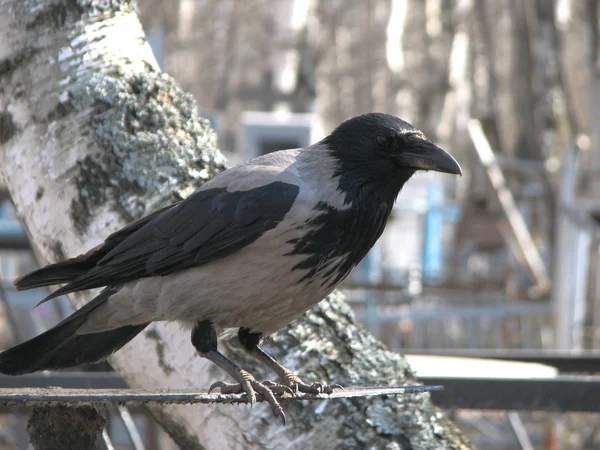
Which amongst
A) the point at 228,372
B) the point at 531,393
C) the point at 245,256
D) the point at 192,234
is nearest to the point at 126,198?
the point at 192,234

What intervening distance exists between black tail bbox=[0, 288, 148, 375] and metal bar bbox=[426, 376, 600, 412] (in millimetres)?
1039

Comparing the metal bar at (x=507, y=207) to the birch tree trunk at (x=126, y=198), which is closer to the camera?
the birch tree trunk at (x=126, y=198)

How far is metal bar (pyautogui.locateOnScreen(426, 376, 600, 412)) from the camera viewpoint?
3148mm

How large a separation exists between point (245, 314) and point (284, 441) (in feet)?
1.28

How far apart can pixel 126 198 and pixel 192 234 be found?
0.29 m

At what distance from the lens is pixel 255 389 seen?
8.68 ft

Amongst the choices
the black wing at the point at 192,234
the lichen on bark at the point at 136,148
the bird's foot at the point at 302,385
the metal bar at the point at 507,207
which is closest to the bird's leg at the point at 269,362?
the bird's foot at the point at 302,385

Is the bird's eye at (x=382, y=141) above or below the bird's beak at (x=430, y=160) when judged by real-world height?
above

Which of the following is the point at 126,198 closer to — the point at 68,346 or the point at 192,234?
the point at 192,234

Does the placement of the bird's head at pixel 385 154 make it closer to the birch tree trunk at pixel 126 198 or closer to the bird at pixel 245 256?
the bird at pixel 245 256

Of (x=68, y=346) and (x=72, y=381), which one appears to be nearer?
(x=68, y=346)

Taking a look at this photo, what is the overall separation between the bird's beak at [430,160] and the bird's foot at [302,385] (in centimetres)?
67

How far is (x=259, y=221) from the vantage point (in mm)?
2695

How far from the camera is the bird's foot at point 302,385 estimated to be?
2656mm
